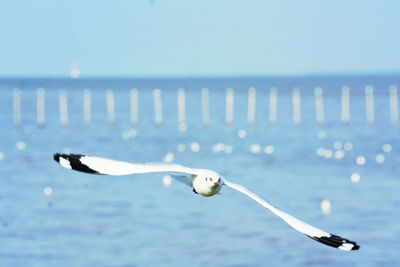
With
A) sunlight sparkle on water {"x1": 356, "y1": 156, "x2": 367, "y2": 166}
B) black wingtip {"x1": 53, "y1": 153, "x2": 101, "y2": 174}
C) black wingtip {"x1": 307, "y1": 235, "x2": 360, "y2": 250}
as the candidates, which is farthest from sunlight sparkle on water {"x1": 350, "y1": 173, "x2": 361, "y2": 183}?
black wingtip {"x1": 53, "y1": 153, "x2": 101, "y2": 174}

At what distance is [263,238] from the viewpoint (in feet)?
64.2

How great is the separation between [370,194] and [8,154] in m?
15.9

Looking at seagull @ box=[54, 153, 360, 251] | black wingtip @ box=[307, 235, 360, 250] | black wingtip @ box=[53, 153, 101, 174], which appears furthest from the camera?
black wingtip @ box=[53, 153, 101, 174]

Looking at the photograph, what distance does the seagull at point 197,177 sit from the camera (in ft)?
29.8

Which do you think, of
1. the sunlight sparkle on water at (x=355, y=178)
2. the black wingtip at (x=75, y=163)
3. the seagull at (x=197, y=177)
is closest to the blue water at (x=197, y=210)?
the sunlight sparkle on water at (x=355, y=178)

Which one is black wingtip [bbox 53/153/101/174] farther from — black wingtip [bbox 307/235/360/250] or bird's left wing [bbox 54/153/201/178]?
black wingtip [bbox 307/235/360/250]

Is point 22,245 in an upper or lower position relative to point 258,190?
lower

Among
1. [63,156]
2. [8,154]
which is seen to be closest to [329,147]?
[8,154]

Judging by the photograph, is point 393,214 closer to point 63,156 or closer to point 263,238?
point 263,238

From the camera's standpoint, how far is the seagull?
907cm

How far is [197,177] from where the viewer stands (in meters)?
9.27

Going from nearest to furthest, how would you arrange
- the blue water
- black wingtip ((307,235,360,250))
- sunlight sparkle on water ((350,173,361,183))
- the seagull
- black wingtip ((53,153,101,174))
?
the seagull < black wingtip ((307,235,360,250)) < black wingtip ((53,153,101,174)) < the blue water < sunlight sparkle on water ((350,173,361,183))

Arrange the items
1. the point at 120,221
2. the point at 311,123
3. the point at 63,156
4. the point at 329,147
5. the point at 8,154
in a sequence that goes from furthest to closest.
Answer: the point at 311,123, the point at 329,147, the point at 8,154, the point at 120,221, the point at 63,156

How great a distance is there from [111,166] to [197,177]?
934 mm
